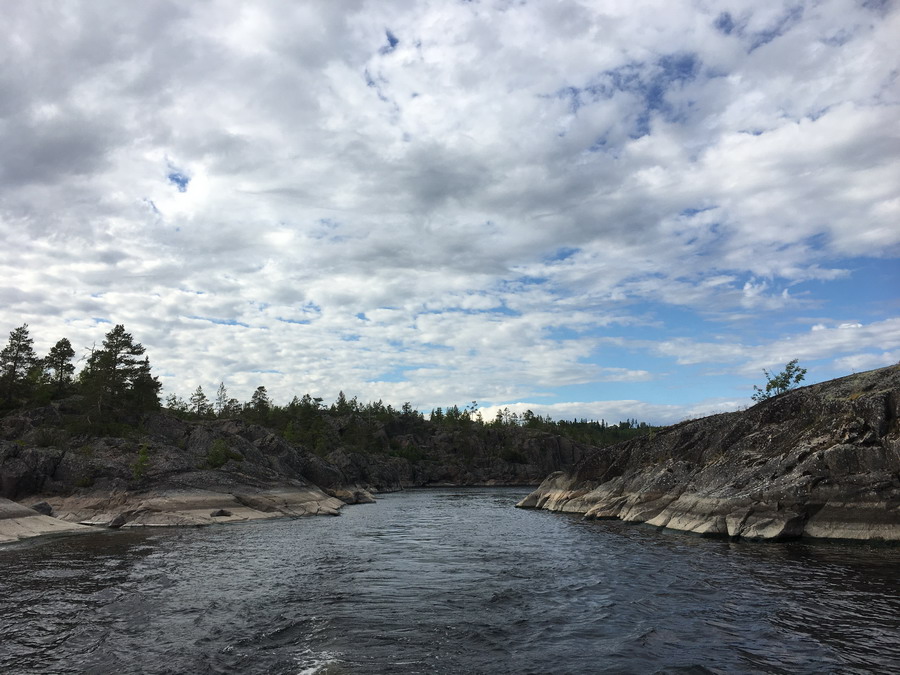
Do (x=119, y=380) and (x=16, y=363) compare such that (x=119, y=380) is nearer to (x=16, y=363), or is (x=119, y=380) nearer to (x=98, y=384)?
(x=98, y=384)

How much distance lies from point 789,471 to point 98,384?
8302 centimetres

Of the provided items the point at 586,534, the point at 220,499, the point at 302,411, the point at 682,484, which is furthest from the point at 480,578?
the point at 302,411

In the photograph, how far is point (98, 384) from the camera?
74625 mm

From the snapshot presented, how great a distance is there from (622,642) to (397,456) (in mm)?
176538

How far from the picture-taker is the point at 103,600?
838 inches

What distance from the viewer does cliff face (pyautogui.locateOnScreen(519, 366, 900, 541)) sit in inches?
1171

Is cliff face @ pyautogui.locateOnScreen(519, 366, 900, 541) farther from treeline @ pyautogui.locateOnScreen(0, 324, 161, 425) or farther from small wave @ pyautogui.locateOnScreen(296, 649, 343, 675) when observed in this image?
treeline @ pyautogui.locateOnScreen(0, 324, 161, 425)

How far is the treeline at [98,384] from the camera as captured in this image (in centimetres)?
7504

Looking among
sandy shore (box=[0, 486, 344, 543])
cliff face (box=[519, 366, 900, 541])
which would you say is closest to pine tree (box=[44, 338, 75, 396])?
sandy shore (box=[0, 486, 344, 543])

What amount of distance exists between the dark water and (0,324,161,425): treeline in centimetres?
4529

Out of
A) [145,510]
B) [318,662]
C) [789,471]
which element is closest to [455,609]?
[318,662]

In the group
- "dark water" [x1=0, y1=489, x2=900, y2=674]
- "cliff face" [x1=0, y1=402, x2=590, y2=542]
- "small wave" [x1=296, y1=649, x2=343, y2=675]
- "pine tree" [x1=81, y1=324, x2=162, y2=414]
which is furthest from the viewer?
"pine tree" [x1=81, y1=324, x2=162, y2=414]

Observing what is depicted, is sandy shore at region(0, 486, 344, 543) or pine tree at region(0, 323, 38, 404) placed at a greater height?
pine tree at region(0, 323, 38, 404)

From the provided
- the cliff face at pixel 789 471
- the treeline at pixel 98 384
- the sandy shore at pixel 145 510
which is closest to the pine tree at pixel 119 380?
the treeline at pixel 98 384
